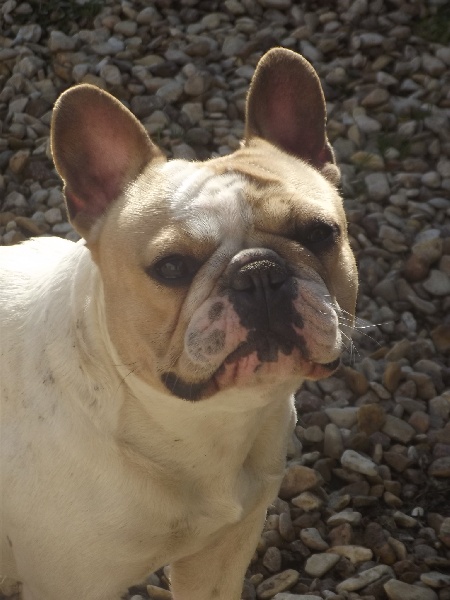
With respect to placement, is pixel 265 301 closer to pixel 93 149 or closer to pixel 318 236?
pixel 318 236

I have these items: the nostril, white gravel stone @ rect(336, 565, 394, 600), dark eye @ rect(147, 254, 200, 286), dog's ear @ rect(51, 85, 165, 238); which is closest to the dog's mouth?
the nostril

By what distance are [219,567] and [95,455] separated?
2.39 ft

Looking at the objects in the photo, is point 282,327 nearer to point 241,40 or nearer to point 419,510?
point 419,510

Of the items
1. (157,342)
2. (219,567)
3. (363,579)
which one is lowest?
(363,579)

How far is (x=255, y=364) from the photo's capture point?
257 cm

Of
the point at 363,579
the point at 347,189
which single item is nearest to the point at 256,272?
the point at 363,579

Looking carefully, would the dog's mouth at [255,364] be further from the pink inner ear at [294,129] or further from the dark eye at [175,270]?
the pink inner ear at [294,129]

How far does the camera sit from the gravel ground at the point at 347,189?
3768mm

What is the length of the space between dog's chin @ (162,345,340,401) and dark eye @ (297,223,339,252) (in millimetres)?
323

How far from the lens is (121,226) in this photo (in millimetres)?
2793

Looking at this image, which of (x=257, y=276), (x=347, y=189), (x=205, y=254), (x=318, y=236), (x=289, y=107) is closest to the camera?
(x=257, y=276)

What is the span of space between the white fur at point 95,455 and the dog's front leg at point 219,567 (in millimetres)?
173

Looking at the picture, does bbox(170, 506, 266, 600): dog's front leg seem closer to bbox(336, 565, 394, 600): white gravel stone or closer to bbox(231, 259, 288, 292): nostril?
bbox(336, 565, 394, 600): white gravel stone

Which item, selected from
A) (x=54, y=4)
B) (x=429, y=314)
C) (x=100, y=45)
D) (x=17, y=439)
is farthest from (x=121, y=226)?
(x=54, y=4)
